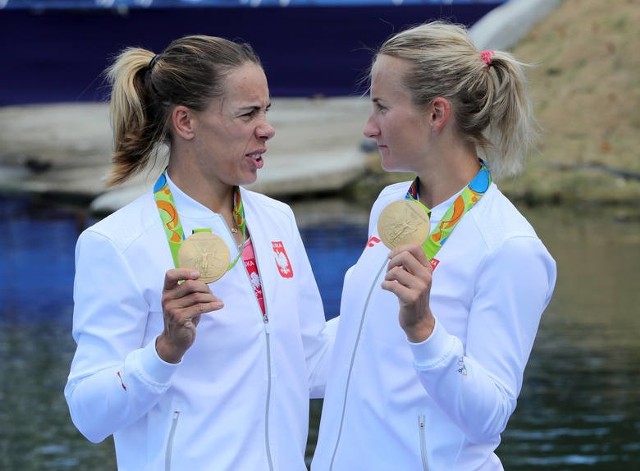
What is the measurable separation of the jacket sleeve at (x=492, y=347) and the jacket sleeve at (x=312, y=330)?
589mm

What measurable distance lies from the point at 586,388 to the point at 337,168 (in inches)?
358

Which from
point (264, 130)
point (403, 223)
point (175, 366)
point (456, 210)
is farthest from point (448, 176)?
point (175, 366)

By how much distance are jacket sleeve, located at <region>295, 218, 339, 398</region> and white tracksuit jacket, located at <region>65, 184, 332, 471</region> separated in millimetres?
175

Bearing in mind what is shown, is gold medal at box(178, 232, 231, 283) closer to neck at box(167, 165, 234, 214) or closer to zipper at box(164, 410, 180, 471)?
neck at box(167, 165, 234, 214)

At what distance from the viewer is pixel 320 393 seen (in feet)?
12.0

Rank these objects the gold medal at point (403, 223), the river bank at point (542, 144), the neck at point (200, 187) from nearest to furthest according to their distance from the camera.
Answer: the gold medal at point (403, 223) < the neck at point (200, 187) < the river bank at point (542, 144)

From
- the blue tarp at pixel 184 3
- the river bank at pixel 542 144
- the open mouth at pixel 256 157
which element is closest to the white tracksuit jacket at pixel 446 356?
the open mouth at pixel 256 157

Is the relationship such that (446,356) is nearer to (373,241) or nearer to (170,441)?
(373,241)

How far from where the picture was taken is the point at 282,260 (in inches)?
134

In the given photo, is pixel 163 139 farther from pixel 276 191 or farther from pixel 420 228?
pixel 276 191

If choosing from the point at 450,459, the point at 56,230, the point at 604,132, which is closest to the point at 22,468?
the point at 450,459

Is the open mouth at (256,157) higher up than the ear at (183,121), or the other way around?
the ear at (183,121)

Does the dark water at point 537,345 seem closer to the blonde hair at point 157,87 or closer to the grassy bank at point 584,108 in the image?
the grassy bank at point 584,108

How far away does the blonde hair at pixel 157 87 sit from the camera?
327cm
